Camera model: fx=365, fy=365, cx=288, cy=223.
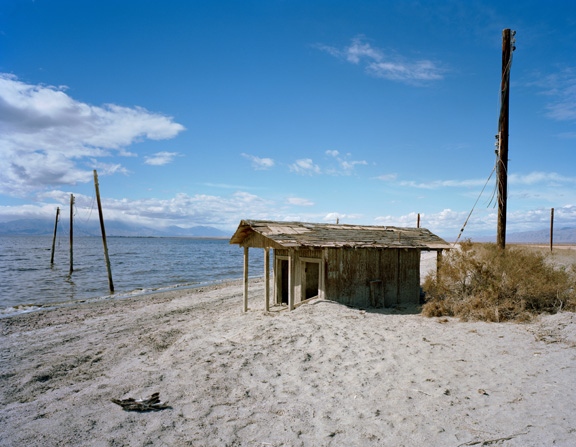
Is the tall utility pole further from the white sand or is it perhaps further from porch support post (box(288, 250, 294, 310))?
→ porch support post (box(288, 250, 294, 310))

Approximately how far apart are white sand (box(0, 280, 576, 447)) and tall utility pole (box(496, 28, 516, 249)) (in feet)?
11.5

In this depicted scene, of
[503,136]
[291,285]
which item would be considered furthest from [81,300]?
[503,136]

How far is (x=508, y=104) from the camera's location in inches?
470

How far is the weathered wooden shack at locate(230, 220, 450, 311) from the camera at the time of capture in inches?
491

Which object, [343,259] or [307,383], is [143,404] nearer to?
[307,383]

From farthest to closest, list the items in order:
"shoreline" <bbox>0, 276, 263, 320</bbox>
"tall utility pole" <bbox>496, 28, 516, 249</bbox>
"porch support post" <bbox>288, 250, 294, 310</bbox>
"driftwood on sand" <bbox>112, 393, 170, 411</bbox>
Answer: "shoreline" <bbox>0, 276, 263, 320</bbox> < "porch support post" <bbox>288, 250, 294, 310</bbox> < "tall utility pole" <bbox>496, 28, 516, 249</bbox> < "driftwood on sand" <bbox>112, 393, 170, 411</bbox>

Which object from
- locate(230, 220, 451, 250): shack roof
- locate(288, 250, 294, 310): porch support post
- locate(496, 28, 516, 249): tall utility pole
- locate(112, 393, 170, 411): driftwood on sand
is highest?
locate(496, 28, 516, 249): tall utility pole

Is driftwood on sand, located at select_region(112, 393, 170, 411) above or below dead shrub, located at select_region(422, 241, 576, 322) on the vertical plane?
below

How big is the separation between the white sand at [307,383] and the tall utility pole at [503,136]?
3497 mm

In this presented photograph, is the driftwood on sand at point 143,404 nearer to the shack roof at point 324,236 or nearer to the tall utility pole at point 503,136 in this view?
the shack roof at point 324,236

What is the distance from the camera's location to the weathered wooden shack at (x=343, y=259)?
12461 mm

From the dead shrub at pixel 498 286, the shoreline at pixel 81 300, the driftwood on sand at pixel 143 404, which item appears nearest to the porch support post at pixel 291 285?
the dead shrub at pixel 498 286

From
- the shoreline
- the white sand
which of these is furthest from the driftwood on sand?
the shoreline

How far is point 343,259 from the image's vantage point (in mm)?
12648
